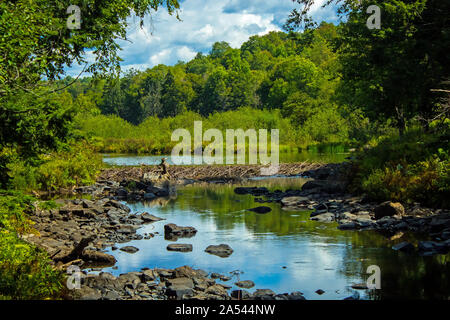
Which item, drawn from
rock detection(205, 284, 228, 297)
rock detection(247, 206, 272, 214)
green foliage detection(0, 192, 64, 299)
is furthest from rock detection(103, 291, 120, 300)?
rock detection(247, 206, 272, 214)

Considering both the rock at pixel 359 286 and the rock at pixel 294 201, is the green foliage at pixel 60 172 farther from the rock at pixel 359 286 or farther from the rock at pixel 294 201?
the rock at pixel 359 286

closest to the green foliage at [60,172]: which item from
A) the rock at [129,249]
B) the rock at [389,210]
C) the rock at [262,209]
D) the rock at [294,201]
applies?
the rock at [262,209]

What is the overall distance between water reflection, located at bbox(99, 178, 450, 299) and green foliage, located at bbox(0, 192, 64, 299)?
7.59 ft

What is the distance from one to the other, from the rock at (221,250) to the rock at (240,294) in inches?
117

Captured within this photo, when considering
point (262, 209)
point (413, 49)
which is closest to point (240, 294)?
point (262, 209)

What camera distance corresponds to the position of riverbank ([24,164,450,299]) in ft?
26.4

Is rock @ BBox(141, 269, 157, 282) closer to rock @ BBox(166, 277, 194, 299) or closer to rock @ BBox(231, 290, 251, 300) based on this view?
rock @ BBox(166, 277, 194, 299)

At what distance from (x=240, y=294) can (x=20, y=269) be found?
3589 millimetres

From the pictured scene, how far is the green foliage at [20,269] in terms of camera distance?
21.2 ft

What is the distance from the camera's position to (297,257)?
10.6m

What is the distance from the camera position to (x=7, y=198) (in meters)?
7.61

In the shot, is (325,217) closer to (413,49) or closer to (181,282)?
(413,49)

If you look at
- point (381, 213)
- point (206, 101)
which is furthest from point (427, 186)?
point (206, 101)
